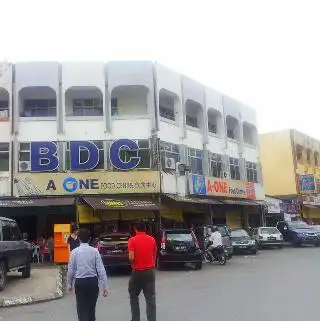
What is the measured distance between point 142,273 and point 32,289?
6.57 meters

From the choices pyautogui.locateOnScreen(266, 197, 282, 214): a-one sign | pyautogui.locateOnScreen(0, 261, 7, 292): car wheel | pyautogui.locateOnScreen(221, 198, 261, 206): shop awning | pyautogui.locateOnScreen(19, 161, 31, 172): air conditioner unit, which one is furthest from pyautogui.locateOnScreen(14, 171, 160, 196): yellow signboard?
pyautogui.locateOnScreen(266, 197, 282, 214): a-one sign

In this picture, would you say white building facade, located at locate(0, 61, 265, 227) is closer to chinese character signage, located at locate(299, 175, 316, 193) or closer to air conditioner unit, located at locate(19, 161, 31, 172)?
A: air conditioner unit, located at locate(19, 161, 31, 172)

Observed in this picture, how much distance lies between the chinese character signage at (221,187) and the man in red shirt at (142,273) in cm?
2119

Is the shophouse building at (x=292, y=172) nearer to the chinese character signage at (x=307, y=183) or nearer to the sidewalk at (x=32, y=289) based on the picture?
the chinese character signage at (x=307, y=183)

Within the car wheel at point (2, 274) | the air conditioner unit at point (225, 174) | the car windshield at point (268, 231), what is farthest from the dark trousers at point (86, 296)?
the air conditioner unit at point (225, 174)

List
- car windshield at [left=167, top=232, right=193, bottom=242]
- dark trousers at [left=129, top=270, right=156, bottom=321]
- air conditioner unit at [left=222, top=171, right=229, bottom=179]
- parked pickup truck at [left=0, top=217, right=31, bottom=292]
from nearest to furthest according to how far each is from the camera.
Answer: dark trousers at [left=129, top=270, right=156, bottom=321] < parked pickup truck at [left=0, top=217, right=31, bottom=292] < car windshield at [left=167, top=232, right=193, bottom=242] < air conditioner unit at [left=222, top=171, right=229, bottom=179]

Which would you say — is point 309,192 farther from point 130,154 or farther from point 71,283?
point 71,283

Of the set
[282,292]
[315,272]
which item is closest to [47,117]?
[315,272]

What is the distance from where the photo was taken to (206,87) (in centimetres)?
3197

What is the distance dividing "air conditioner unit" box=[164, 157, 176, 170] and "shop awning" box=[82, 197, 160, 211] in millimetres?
2330

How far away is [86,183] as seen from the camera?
2542 cm

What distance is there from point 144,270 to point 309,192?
40.8 m

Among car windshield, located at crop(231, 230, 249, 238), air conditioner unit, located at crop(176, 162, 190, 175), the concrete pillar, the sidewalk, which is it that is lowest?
the sidewalk

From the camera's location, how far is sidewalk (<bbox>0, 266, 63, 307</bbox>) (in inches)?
439
